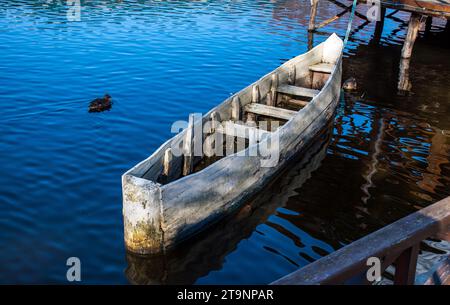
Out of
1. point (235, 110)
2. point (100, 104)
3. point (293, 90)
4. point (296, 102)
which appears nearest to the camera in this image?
point (235, 110)

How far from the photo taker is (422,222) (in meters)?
3.35

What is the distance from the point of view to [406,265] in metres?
3.44

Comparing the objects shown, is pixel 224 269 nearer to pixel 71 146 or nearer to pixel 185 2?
pixel 71 146

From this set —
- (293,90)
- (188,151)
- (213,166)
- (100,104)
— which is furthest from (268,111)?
(100,104)

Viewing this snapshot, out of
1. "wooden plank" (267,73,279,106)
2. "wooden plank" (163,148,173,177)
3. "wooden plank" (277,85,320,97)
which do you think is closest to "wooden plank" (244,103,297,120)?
"wooden plank" (267,73,279,106)

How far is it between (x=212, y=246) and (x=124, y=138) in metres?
5.58

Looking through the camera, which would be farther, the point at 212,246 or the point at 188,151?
the point at 188,151

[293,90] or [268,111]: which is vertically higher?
[293,90]

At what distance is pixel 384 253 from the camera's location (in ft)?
10.0

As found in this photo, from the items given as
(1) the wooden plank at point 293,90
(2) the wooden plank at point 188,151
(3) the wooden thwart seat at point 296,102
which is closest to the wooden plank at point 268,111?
(1) the wooden plank at point 293,90

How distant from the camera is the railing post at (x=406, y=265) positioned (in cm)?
338

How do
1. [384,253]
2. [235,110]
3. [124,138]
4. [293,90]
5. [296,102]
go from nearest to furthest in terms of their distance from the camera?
[384,253] → [235,110] → [124,138] → [293,90] → [296,102]

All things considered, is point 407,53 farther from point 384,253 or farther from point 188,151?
point 384,253

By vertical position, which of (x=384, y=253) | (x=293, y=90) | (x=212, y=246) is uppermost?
(x=384, y=253)
